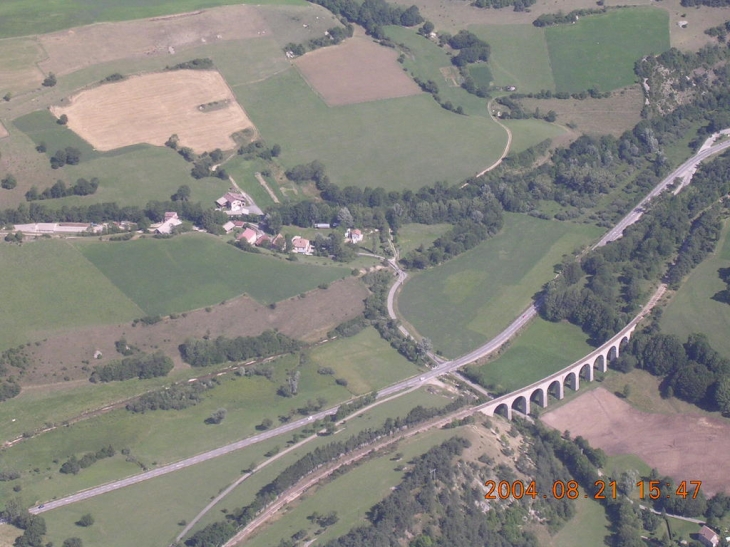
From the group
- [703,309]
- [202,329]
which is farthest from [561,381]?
[202,329]

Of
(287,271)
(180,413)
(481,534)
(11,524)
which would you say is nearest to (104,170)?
(287,271)

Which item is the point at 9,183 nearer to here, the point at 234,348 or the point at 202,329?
the point at 202,329

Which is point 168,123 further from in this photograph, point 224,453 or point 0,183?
point 224,453

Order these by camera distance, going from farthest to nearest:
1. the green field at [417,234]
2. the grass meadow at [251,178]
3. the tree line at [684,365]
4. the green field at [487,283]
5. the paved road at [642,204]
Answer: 1. the grass meadow at [251,178]
2. the paved road at [642,204]
3. the green field at [417,234]
4. the green field at [487,283]
5. the tree line at [684,365]

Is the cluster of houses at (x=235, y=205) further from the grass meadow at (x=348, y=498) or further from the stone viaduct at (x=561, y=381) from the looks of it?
the grass meadow at (x=348, y=498)

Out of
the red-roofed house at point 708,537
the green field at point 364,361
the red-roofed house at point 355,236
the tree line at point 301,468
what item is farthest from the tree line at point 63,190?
the red-roofed house at point 708,537

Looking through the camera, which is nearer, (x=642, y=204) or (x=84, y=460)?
(x=84, y=460)

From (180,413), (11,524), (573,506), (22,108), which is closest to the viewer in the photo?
(11,524)
